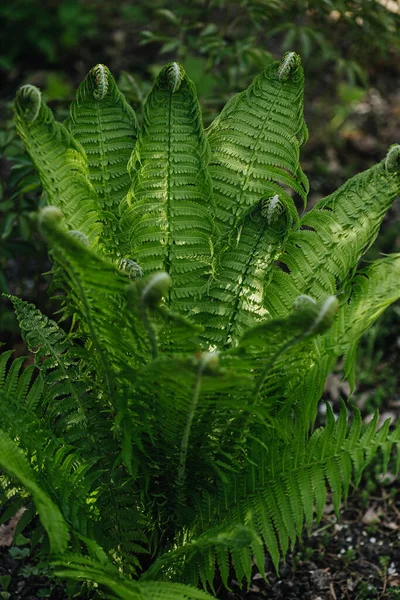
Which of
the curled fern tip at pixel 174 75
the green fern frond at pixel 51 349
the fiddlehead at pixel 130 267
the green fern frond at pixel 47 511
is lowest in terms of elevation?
the green fern frond at pixel 47 511

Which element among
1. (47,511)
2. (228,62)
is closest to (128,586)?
(47,511)

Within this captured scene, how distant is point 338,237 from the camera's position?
1675 mm

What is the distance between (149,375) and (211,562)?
16.7 inches

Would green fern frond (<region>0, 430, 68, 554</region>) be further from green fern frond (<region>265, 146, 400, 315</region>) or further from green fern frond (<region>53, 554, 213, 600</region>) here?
green fern frond (<region>265, 146, 400, 315</region>)

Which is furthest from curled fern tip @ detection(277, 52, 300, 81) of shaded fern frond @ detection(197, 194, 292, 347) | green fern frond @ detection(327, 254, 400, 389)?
green fern frond @ detection(327, 254, 400, 389)

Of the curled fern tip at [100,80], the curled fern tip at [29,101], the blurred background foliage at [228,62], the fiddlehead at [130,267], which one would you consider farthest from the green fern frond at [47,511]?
the blurred background foliage at [228,62]

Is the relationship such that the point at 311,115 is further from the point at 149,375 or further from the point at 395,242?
the point at 149,375

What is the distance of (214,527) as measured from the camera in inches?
60.2

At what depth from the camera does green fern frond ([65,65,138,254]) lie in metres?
1.70

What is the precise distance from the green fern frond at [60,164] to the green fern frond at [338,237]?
48 cm

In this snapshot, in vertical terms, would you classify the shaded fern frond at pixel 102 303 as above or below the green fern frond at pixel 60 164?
below

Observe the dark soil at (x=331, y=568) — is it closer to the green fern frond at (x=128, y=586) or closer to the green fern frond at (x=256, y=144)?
the green fern frond at (x=128, y=586)

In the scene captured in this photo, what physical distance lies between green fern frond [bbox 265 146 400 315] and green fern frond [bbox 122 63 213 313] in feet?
0.69

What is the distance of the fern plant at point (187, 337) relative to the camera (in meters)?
1.45
